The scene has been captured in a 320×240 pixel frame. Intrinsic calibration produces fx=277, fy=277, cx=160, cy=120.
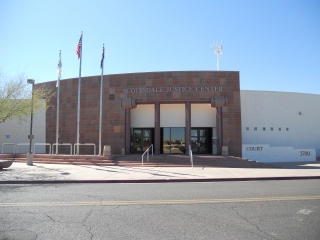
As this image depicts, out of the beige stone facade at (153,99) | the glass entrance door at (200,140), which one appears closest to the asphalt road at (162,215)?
the beige stone facade at (153,99)

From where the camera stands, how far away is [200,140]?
84.3ft

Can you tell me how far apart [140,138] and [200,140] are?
5634mm

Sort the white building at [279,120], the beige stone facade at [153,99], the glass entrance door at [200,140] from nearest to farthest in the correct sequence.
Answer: the beige stone facade at [153,99] < the glass entrance door at [200,140] < the white building at [279,120]

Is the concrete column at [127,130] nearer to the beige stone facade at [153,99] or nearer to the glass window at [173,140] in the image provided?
the beige stone facade at [153,99]

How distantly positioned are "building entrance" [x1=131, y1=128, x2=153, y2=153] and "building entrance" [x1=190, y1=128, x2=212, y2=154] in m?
4.06

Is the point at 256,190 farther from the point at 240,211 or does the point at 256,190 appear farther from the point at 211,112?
the point at 211,112

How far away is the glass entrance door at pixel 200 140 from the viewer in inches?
1005

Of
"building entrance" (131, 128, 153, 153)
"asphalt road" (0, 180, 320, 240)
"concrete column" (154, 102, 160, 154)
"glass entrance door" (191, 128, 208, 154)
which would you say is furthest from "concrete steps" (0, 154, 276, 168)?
"asphalt road" (0, 180, 320, 240)

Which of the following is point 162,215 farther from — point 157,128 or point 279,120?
point 279,120

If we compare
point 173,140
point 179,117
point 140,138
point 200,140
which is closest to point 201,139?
point 200,140

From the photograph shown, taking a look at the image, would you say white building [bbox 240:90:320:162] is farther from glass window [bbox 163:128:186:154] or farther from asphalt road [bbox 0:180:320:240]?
asphalt road [bbox 0:180:320:240]

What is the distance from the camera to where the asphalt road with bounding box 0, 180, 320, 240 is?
5.00 m

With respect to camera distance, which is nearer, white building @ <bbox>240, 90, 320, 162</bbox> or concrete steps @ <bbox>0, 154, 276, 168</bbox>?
concrete steps @ <bbox>0, 154, 276, 168</bbox>

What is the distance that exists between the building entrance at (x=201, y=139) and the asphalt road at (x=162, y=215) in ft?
53.3
